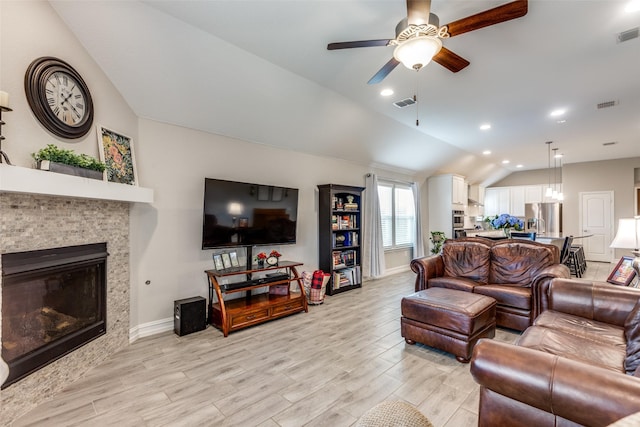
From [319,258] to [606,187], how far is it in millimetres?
9173

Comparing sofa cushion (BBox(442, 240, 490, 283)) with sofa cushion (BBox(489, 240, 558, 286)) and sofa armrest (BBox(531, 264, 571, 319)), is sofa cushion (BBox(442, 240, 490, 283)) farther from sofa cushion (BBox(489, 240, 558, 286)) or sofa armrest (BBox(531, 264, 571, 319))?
sofa armrest (BBox(531, 264, 571, 319))

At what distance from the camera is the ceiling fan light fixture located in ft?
5.90

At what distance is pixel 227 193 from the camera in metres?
3.62

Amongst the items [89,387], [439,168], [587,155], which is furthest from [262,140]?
[587,155]

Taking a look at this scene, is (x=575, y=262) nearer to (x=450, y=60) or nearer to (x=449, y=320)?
(x=449, y=320)

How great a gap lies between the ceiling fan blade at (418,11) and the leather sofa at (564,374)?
196 cm

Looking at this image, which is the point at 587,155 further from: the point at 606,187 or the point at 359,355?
the point at 359,355

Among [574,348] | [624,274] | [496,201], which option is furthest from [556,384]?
[496,201]

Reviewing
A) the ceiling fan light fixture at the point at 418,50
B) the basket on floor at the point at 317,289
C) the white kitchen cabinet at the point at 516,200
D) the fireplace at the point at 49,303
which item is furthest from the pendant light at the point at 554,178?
the fireplace at the point at 49,303

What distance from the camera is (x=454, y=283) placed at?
12.6ft

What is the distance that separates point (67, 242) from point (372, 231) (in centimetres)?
485

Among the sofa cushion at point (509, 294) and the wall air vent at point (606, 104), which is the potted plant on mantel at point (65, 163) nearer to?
the sofa cushion at point (509, 294)

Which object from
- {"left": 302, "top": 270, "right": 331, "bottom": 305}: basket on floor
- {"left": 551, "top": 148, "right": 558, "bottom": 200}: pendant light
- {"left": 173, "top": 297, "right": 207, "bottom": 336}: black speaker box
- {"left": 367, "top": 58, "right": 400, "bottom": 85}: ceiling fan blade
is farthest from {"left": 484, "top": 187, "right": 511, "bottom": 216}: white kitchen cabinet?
{"left": 173, "top": 297, "right": 207, "bottom": 336}: black speaker box

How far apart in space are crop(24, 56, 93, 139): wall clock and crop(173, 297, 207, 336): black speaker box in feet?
6.63
